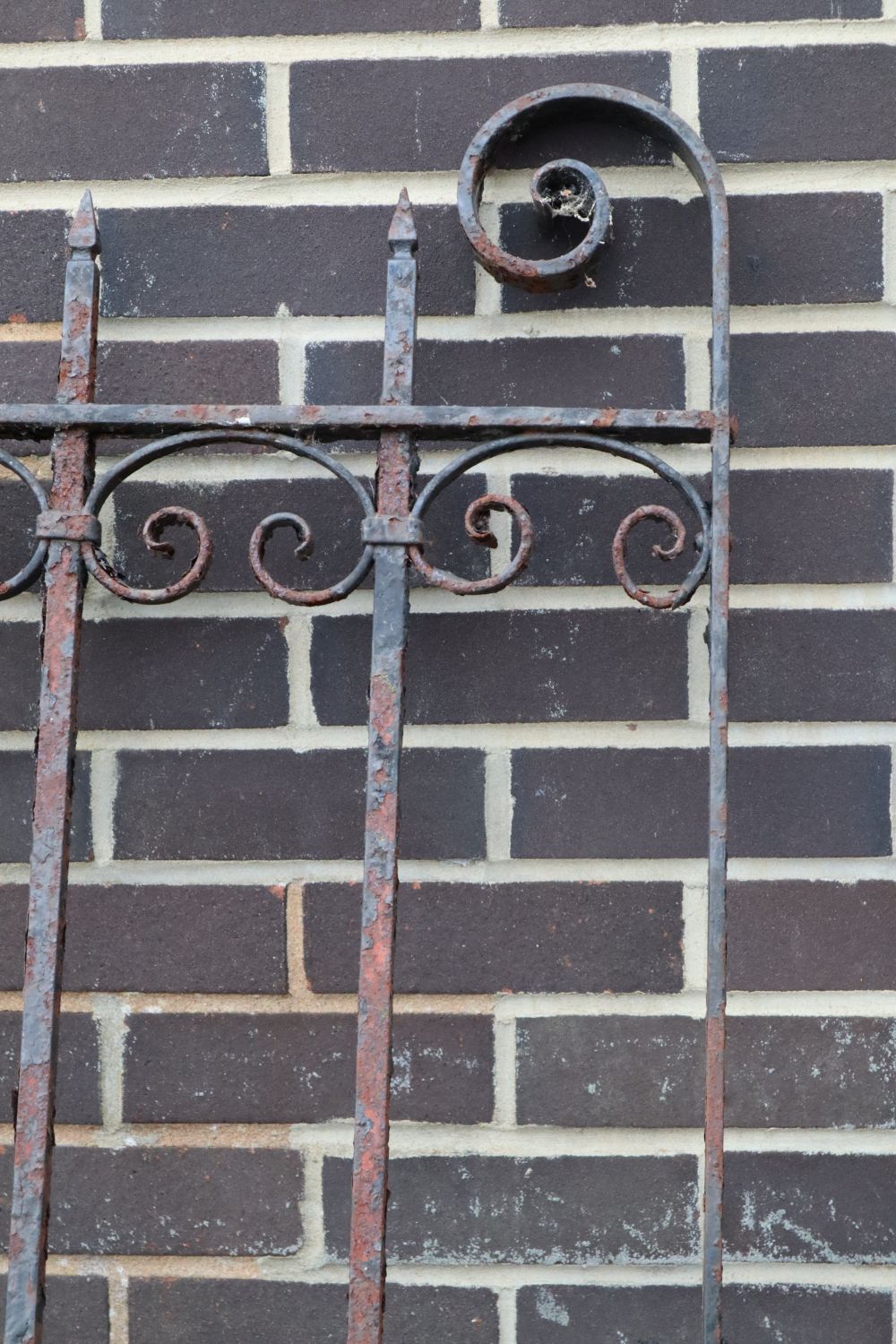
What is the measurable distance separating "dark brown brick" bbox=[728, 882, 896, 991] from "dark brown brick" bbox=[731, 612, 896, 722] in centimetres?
18

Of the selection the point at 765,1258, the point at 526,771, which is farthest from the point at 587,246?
the point at 765,1258

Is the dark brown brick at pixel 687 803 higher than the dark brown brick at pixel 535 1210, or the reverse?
the dark brown brick at pixel 687 803

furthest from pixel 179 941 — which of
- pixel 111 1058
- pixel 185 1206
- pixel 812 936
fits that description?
pixel 812 936

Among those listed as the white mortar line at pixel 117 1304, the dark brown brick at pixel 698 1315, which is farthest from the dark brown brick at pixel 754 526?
the white mortar line at pixel 117 1304

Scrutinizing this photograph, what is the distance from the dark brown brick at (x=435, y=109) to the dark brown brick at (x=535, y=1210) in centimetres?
104

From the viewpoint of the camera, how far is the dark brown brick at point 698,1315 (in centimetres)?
114

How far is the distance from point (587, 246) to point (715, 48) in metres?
0.30

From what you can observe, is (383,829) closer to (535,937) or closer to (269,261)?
(535,937)

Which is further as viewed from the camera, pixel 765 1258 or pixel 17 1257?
pixel 765 1258

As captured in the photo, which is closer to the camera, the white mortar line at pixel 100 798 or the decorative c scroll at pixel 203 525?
the decorative c scroll at pixel 203 525

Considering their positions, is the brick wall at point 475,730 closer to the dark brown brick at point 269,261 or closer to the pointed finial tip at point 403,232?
the dark brown brick at point 269,261

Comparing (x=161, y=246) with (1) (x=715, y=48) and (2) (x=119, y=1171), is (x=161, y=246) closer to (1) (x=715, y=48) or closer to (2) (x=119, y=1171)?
(1) (x=715, y=48)

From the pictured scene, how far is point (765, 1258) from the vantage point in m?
1.15

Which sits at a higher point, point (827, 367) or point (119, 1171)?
point (827, 367)
